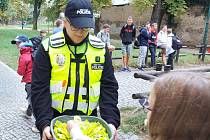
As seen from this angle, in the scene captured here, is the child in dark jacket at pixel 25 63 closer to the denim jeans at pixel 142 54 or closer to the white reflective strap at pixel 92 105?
the white reflective strap at pixel 92 105

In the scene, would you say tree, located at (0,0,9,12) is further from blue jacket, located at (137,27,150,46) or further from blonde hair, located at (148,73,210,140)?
blonde hair, located at (148,73,210,140)

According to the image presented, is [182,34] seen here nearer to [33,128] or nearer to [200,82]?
[33,128]

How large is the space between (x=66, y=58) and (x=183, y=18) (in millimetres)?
26252

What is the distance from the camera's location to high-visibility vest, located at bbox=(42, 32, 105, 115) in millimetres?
2850

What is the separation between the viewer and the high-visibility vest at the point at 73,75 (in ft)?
9.35

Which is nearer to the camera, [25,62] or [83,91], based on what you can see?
[83,91]

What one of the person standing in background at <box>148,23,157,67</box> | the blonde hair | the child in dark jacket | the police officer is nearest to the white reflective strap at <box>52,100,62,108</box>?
the police officer

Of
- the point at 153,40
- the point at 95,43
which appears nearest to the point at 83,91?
the point at 95,43

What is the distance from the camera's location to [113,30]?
117 feet

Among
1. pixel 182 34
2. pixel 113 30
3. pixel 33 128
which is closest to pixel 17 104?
pixel 33 128

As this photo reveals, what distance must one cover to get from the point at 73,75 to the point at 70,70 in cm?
4

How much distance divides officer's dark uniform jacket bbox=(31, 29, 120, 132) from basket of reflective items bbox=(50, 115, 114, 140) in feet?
0.55

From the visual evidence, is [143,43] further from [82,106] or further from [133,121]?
[82,106]

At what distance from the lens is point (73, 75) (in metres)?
2.87
